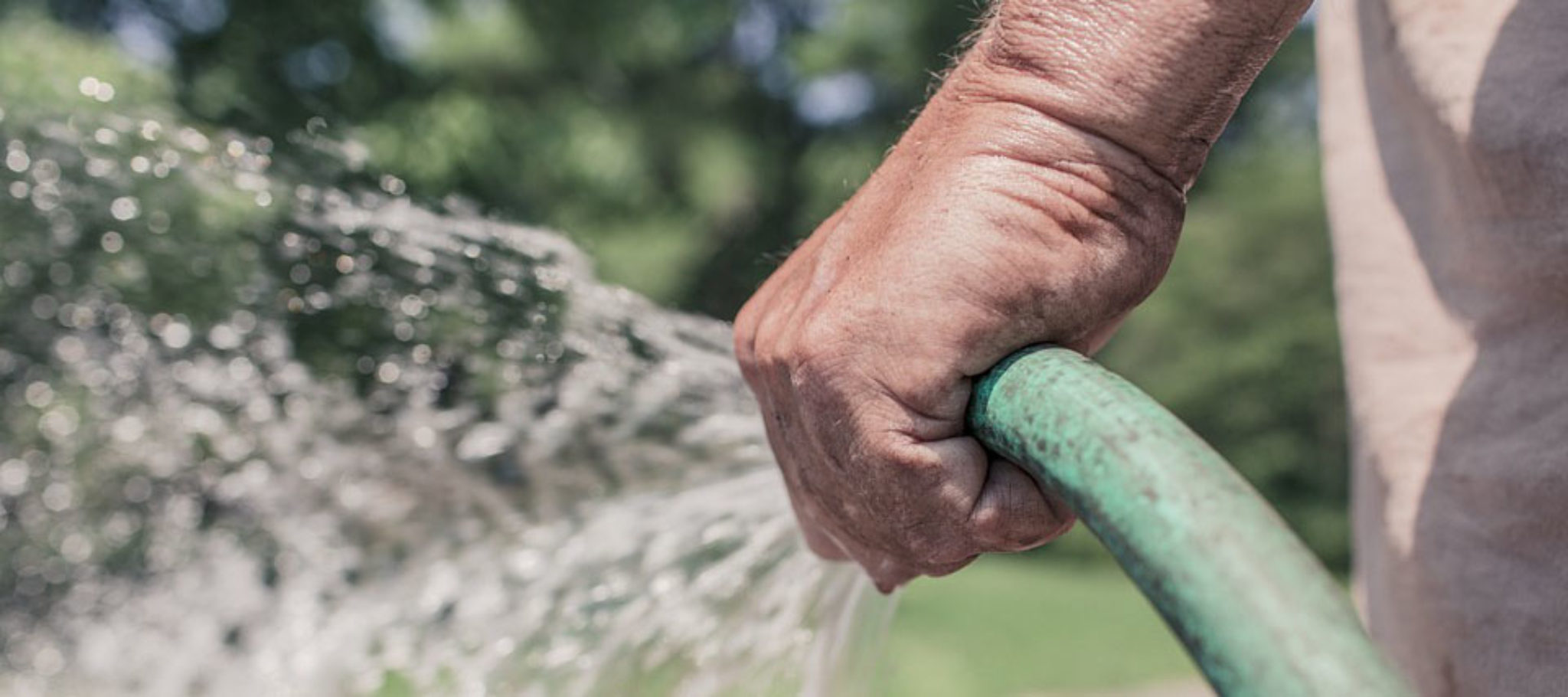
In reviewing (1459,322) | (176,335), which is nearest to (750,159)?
(176,335)

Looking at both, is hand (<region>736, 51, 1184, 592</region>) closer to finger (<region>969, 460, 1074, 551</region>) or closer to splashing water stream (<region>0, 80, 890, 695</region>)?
finger (<region>969, 460, 1074, 551</region>)

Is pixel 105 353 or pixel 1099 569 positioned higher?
pixel 105 353

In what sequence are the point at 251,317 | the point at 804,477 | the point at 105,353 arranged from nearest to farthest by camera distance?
1. the point at 804,477
2. the point at 251,317
3. the point at 105,353

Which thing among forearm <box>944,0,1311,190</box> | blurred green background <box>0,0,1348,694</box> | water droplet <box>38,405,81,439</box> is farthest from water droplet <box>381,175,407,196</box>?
blurred green background <box>0,0,1348,694</box>

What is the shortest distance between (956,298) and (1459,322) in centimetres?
71

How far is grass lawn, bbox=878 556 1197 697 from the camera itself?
9922mm

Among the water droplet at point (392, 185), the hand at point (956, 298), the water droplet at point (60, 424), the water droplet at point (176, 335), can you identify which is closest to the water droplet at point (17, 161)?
the water droplet at point (392, 185)

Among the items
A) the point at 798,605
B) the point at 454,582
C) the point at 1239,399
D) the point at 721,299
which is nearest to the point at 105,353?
the point at 454,582

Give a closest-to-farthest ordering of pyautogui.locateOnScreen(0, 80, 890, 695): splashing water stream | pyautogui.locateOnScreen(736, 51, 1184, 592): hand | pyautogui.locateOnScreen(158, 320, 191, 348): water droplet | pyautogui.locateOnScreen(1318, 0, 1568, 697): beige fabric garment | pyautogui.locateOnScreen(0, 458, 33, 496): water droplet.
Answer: pyautogui.locateOnScreen(736, 51, 1184, 592): hand, pyautogui.locateOnScreen(1318, 0, 1568, 697): beige fabric garment, pyautogui.locateOnScreen(0, 80, 890, 695): splashing water stream, pyautogui.locateOnScreen(158, 320, 191, 348): water droplet, pyautogui.locateOnScreen(0, 458, 33, 496): water droplet

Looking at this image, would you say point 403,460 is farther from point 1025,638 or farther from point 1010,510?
point 1025,638

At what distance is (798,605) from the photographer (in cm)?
183

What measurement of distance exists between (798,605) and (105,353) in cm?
316

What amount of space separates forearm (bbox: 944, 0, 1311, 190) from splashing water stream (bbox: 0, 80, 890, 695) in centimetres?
67

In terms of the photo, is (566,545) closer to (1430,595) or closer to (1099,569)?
(1430,595)
